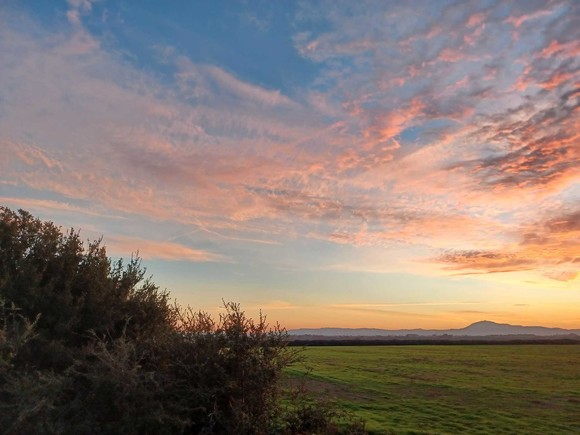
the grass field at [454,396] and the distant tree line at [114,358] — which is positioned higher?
the distant tree line at [114,358]

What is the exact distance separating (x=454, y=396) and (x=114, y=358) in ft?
84.3

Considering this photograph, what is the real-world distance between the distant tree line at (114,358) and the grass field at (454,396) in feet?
8.46

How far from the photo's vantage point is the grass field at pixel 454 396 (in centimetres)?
2333

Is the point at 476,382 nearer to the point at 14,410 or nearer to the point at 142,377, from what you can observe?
the point at 142,377

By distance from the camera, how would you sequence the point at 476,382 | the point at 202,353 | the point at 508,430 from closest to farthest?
the point at 202,353 → the point at 508,430 → the point at 476,382

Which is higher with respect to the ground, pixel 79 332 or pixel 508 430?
pixel 79 332

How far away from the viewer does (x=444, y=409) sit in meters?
27.3

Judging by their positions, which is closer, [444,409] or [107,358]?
[107,358]

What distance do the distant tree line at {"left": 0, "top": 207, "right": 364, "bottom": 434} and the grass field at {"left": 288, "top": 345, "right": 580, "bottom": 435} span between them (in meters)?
2.58

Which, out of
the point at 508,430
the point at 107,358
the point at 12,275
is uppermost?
the point at 12,275

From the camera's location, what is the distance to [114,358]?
14.3 m

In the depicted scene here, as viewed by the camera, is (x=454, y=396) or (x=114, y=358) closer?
(x=114, y=358)

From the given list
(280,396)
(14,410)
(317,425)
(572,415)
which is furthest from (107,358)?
(572,415)

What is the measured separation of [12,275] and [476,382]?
36.9m
